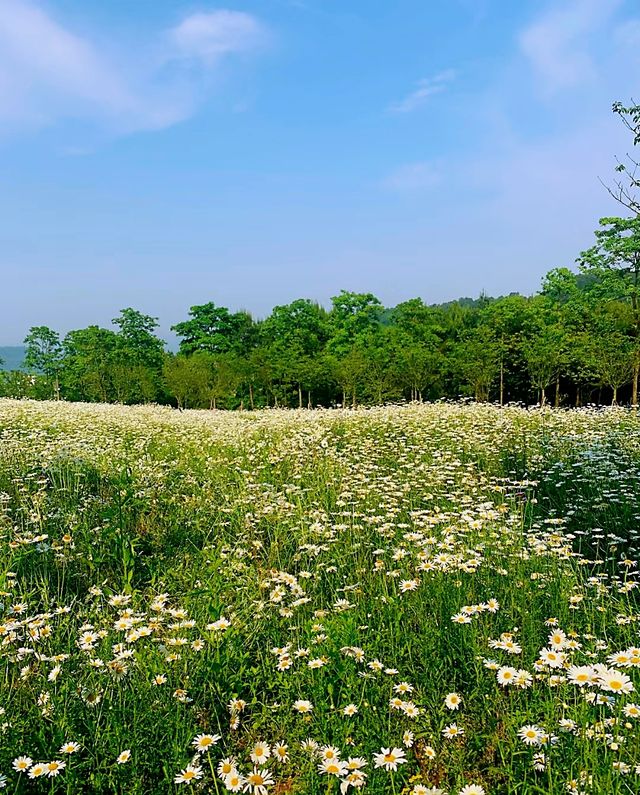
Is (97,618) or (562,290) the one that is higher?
(562,290)

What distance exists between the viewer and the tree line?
33250 mm

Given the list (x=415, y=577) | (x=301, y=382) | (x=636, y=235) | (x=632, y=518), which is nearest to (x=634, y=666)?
(x=415, y=577)

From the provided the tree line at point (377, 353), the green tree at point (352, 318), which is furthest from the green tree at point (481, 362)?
the green tree at point (352, 318)

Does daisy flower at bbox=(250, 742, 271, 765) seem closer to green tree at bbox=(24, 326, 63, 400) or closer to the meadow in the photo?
the meadow

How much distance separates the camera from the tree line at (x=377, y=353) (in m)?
33.2

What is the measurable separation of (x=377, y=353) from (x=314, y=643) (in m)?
39.7

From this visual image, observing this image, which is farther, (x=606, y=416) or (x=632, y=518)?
(x=606, y=416)

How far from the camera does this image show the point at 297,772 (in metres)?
2.54

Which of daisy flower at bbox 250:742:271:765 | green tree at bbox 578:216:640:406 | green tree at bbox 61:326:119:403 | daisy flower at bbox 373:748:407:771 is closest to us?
daisy flower at bbox 373:748:407:771

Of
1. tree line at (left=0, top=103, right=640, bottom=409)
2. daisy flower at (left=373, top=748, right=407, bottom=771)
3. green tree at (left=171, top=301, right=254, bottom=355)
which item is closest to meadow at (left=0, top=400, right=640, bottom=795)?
daisy flower at (left=373, top=748, right=407, bottom=771)

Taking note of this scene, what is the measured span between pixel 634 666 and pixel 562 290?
158 ft

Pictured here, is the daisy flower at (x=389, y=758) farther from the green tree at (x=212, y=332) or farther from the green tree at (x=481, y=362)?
the green tree at (x=212, y=332)

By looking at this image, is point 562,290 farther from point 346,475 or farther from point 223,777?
point 223,777

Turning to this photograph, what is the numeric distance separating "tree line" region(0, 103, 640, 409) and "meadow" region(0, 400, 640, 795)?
2606 cm
